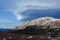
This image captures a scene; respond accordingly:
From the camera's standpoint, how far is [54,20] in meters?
4.14

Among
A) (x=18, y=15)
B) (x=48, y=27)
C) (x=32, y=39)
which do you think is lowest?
(x=32, y=39)

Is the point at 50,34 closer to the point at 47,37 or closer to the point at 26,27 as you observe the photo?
the point at 47,37

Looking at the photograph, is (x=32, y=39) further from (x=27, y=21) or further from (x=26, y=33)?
(x=27, y=21)

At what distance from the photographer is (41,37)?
391 cm

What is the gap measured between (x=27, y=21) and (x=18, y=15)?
24 cm

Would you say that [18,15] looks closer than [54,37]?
No

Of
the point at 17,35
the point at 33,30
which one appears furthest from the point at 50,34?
the point at 17,35

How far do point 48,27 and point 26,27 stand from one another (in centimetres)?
46

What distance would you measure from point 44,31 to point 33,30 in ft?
0.76

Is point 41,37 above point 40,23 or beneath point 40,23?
beneath

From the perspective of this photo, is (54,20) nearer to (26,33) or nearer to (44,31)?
(44,31)

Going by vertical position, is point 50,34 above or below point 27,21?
below

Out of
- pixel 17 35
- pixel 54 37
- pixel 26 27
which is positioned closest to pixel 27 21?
pixel 26 27

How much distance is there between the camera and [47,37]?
12.9 ft
